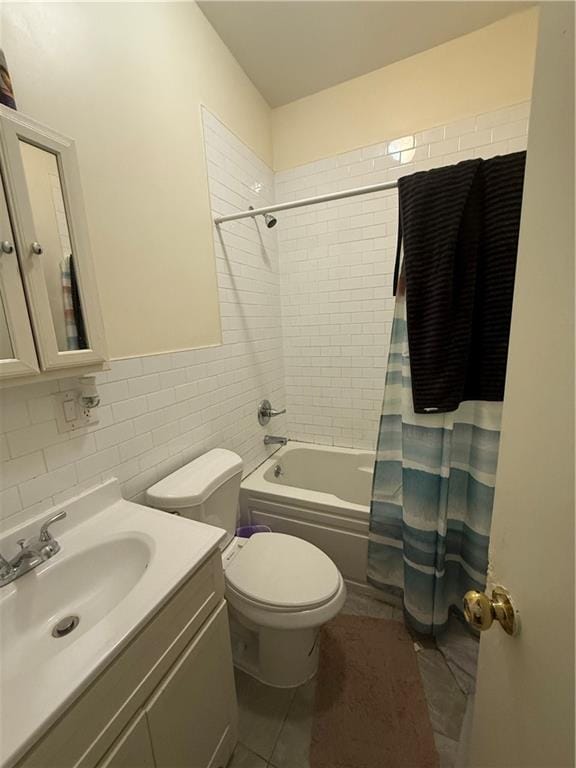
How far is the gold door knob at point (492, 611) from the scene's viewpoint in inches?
18.2

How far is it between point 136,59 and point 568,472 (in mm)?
1764

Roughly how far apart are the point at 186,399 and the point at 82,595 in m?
0.76

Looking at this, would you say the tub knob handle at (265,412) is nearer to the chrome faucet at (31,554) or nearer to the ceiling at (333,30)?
the chrome faucet at (31,554)

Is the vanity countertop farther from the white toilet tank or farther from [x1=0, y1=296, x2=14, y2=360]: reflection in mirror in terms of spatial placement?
[x1=0, y1=296, x2=14, y2=360]: reflection in mirror

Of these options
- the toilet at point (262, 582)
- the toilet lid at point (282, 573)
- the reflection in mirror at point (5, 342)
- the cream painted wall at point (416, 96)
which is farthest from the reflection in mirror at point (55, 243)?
the cream painted wall at point (416, 96)

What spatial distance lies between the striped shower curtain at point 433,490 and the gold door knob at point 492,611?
0.84m

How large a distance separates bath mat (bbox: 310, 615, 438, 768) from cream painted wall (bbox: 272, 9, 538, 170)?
8.81ft

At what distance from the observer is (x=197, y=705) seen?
32.5 inches

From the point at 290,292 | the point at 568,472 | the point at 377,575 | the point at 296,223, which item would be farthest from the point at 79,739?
the point at 296,223

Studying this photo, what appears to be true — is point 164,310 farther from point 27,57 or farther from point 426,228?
point 426,228

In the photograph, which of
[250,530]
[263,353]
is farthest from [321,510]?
[263,353]

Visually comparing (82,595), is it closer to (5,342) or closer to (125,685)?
(125,685)

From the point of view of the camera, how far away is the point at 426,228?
45.9 inches

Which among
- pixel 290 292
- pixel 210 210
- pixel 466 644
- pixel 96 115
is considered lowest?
pixel 466 644
